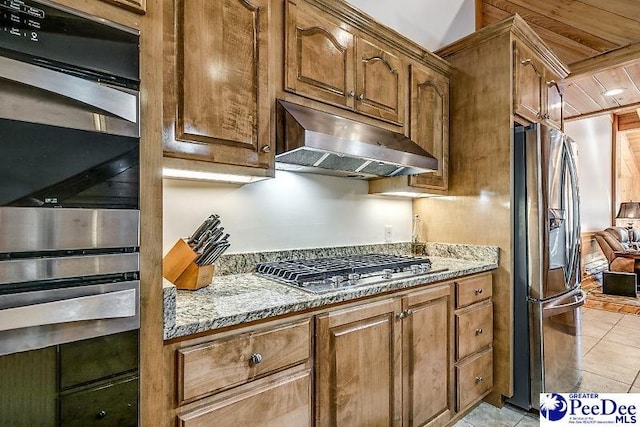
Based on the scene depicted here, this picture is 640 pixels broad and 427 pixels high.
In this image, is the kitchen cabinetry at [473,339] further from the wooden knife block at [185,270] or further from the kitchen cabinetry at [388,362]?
the wooden knife block at [185,270]

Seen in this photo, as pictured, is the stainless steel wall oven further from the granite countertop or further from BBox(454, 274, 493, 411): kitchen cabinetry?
BBox(454, 274, 493, 411): kitchen cabinetry

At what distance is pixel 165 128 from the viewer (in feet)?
4.04

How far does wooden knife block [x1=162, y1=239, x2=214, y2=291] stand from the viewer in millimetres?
1378

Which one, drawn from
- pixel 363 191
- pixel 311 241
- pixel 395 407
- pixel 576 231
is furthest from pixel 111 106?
pixel 576 231

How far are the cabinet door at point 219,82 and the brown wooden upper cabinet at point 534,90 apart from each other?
1744mm

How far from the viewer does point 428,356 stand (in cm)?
179

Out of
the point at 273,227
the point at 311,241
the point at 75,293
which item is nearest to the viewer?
→ the point at 75,293

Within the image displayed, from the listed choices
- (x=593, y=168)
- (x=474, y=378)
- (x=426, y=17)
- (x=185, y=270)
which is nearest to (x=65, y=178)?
(x=185, y=270)

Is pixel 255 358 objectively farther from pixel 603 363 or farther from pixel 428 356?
pixel 603 363

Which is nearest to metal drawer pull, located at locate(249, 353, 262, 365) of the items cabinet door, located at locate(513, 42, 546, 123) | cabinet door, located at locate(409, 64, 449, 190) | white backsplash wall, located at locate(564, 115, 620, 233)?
cabinet door, located at locate(409, 64, 449, 190)

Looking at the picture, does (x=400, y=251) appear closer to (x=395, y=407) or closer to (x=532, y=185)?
(x=532, y=185)

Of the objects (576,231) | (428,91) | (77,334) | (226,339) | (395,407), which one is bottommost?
(395,407)

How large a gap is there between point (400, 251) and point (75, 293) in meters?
2.18

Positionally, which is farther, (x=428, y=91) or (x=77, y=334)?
(x=428, y=91)
